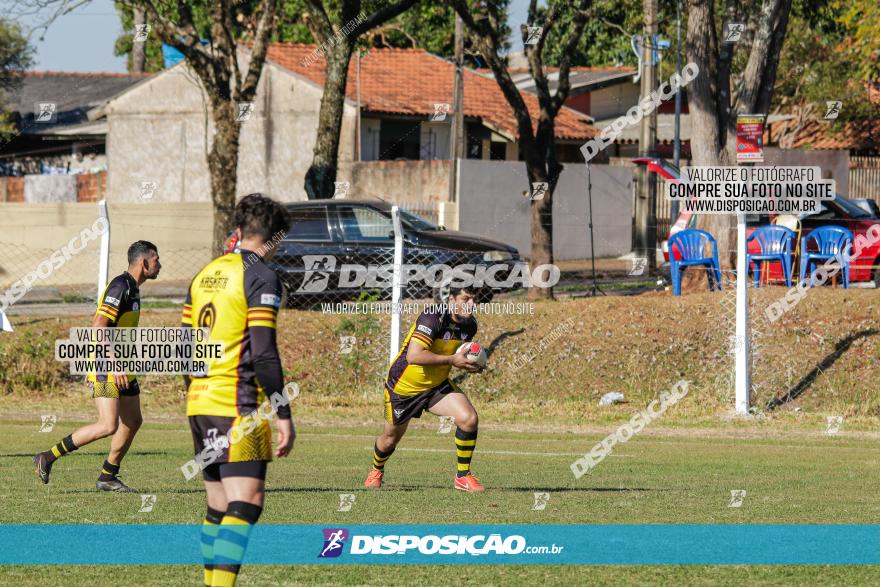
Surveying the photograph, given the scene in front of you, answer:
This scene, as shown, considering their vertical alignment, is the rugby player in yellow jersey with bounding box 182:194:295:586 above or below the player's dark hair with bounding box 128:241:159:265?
below

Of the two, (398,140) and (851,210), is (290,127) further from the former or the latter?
(851,210)

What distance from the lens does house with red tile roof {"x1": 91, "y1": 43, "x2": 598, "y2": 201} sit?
37031 mm

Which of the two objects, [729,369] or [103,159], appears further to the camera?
[103,159]

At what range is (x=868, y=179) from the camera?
3847cm

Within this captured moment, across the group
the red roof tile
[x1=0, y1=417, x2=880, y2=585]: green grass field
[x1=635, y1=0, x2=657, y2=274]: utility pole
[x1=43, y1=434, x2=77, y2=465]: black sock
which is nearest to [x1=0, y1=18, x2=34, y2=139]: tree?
the red roof tile

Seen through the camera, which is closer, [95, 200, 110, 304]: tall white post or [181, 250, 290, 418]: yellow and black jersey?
[181, 250, 290, 418]: yellow and black jersey

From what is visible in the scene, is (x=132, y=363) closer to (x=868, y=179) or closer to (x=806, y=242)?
(x=806, y=242)

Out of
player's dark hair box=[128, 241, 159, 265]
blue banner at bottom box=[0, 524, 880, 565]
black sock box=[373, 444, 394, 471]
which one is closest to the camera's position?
blue banner at bottom box=[0, 524, 880, 565]

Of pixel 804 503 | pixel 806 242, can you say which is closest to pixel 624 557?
pixel 804 503

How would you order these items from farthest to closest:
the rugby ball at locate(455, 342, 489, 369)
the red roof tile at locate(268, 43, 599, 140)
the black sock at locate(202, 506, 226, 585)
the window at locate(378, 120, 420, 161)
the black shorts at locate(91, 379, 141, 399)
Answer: the window at locate(378, 120, 420, 161)
the red roof tile at locate(268, 43, 599, 140)
the black shorts at locate(91, 379, 141, 399)
the rugby ball at locate(455, 342, 489, 369)
the black sock at locate(202, 506, 226, 585)

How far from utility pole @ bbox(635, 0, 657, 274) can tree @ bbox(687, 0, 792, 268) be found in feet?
16.3

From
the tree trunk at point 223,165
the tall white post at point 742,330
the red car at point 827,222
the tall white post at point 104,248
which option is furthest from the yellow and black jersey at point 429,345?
the tree trunk at point 223,165

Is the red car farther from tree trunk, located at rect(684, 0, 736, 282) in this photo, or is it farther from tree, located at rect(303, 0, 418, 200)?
tree, located at rect(303, 0, 418, 200)

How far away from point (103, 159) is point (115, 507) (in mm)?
38365
